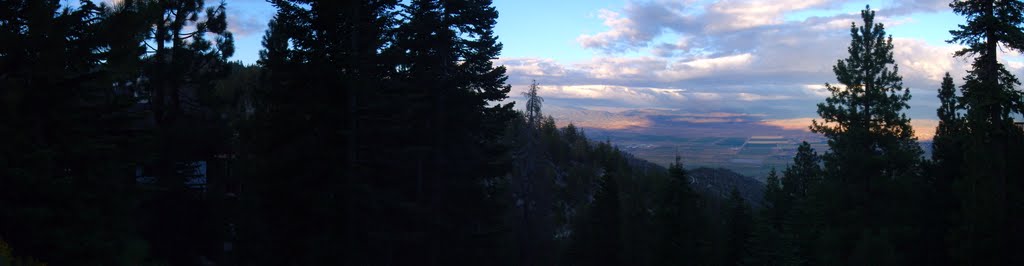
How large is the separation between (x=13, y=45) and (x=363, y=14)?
7.57 metres

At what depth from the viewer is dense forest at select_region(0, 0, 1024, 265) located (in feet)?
37.0

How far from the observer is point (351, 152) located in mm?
15945

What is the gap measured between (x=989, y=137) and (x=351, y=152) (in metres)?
19.7

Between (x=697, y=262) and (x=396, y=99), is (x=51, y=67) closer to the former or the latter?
(x=396, y=99)

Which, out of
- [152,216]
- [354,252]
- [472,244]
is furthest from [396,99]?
[472,244]

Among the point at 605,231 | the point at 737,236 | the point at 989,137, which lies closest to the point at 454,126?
the point at 605,231

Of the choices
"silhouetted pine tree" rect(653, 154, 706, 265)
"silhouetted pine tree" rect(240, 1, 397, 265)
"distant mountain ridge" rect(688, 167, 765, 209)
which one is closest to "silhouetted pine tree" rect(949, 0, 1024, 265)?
"silhouetted pine tree" rect(653, 154, 706, 265)

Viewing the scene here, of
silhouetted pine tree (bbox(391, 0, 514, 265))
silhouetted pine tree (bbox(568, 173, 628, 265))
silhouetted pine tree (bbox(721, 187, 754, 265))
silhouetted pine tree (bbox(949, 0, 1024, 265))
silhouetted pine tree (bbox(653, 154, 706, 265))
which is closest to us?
silhouetted pine tree (bbox(949, 0, 1024, 265))

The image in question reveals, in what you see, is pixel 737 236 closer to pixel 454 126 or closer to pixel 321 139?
pixel 454 126

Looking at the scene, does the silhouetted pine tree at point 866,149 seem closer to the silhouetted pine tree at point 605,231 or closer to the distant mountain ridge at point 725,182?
the silhouetted pine tree at point 605,231

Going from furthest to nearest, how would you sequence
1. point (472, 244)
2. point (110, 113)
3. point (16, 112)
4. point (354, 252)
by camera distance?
point (472, 244) < point (354, 252) < point (110, 113) < point (16, 112)

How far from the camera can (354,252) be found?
16.4 m

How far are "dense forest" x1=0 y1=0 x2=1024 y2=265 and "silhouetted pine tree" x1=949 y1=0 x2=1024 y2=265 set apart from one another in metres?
0.06

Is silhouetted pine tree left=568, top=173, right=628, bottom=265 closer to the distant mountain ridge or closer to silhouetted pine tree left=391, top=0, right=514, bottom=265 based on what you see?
silhouetted pine tree left=391, top=0, right=514, bottom=265
